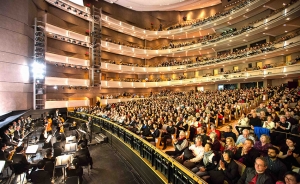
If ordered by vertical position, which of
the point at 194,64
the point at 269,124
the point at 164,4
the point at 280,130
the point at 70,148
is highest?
the point at 164,4

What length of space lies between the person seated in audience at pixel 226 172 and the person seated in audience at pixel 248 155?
0.41 m

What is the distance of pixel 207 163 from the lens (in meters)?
3.62

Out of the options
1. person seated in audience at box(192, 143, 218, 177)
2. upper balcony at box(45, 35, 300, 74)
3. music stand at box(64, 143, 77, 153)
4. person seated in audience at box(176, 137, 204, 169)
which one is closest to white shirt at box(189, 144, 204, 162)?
person seated in audience at box(176, 137, 204, 169)

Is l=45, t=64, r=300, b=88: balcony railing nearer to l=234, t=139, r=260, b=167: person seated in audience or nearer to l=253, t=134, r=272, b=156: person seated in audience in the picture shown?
l=253, t=134, r=272, b=156: person seated in audience

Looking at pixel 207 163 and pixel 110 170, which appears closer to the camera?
pixel 207 163

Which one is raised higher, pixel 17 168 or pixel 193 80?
pixel 193 80

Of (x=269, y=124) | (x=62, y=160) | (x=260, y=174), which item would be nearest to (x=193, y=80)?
(x=269, y=124)

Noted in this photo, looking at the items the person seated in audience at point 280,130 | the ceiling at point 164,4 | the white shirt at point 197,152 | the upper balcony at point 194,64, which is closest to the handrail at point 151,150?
the white shirt at point 197,152

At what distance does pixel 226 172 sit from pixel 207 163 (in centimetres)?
59

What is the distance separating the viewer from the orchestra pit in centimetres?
421

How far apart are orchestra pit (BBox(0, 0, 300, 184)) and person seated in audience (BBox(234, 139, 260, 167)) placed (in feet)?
0.07

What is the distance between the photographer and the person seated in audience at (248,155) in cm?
327

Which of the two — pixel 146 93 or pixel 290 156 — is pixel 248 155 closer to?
pixel 290 156

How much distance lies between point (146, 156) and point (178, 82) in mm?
21918
